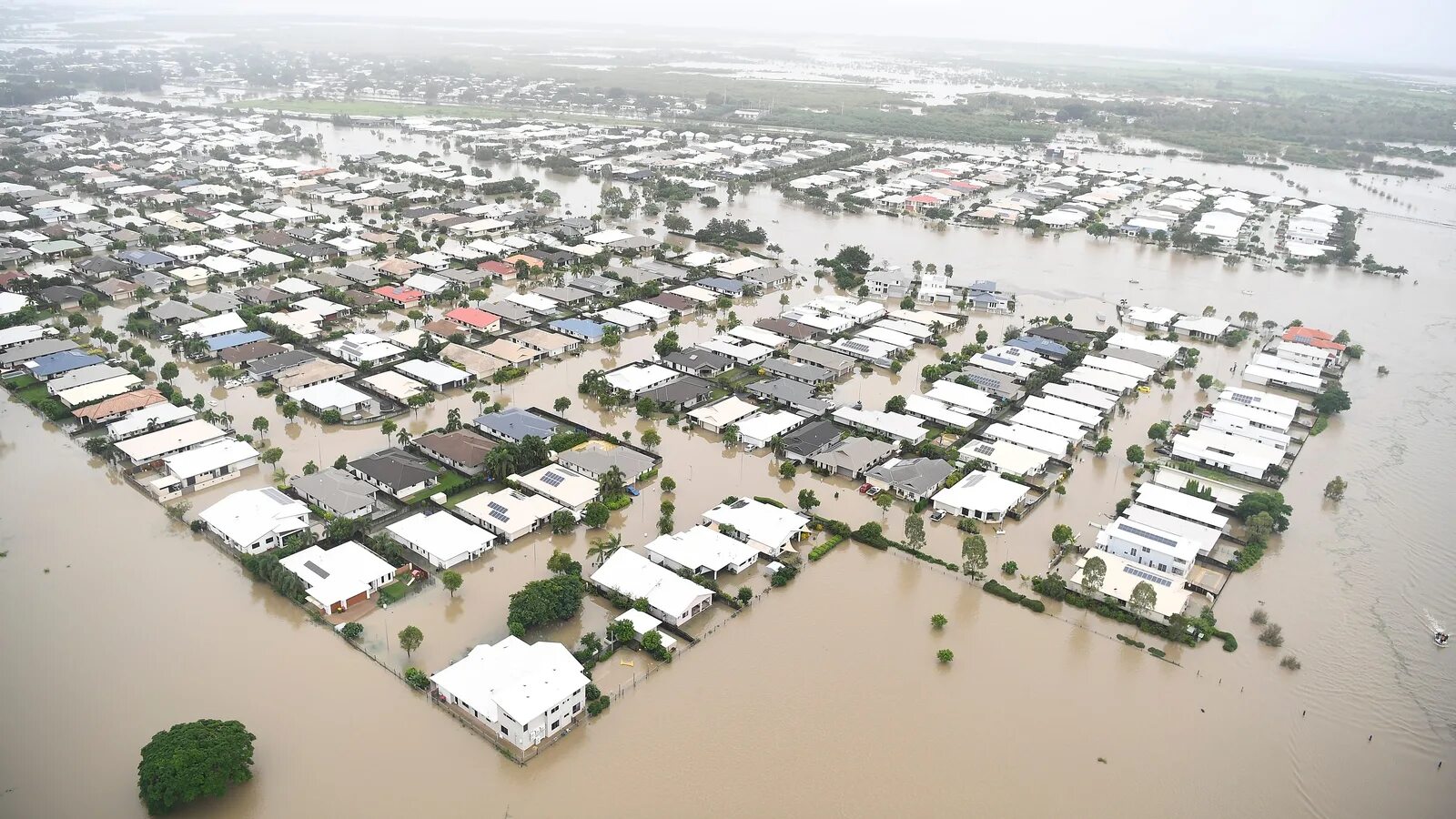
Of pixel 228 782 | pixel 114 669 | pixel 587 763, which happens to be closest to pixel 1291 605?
pixel 587 763

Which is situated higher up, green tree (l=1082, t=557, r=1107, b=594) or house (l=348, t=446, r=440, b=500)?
green tree (l=1082, t=557, r=1107, b=594)

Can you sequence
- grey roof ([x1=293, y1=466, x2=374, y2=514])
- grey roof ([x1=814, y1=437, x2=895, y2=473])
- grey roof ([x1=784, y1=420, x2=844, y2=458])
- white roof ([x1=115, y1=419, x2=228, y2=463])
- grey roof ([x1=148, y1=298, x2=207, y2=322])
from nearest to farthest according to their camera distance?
grey roof ([x1=293, y1=466, x2=374, y2=514])
white roof ([x1=115, y1=419, x2=228, y2=463])
grey roof ([x1=814, y1=437, x2=895, y2=473])
grey roof ([x1=784, y1=420, x2=844, y2=458])
grey roof ([x1=148, y1=298, x2=207, y2=322])

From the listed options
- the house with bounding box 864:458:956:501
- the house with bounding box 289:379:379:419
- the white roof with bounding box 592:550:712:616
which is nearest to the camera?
the white roof with bounding box 592:550:712:616


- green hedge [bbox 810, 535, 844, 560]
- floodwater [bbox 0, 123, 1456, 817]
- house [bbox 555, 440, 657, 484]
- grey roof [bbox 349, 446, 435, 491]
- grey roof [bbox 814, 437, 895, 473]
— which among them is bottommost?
floodwater [bbox 0, 123, 1456, 817]

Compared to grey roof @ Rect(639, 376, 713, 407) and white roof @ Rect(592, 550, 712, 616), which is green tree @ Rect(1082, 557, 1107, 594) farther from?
grey roof @ Rect(639, 376, 713, 407)

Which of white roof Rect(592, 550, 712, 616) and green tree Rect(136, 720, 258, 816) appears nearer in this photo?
green tree Rect(136, 720, 258, 816)

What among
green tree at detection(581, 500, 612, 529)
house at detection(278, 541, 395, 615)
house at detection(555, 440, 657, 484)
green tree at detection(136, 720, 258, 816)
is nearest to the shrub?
green tree at detection(581, 500, 612, 529)
